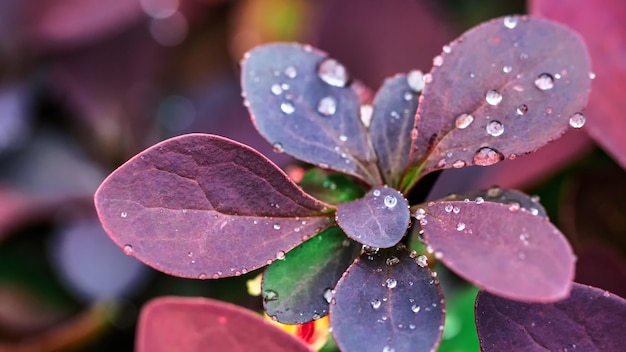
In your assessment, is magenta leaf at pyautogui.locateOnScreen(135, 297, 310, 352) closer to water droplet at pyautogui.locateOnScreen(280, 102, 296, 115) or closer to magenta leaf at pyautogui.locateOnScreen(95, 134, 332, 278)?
magenta leaf at pyautogui.locateOnScreen(95, 134, 332, 278)

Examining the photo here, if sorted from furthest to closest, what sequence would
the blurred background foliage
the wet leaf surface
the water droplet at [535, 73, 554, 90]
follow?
the blurred background foliage, the wet leaf surface, the water droplet at [535, 73, 554, 90]

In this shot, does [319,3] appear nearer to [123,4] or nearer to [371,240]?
[123,4]

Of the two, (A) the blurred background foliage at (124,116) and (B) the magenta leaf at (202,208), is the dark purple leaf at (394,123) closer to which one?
(B) the magenta leaf at (202,208)

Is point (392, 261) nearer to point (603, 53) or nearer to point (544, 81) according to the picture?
point (544, 81)

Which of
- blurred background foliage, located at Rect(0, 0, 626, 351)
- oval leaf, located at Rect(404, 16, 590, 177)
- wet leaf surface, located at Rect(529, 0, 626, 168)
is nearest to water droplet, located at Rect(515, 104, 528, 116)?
oval leaf, located at Rect(404, 16, 590, 177)

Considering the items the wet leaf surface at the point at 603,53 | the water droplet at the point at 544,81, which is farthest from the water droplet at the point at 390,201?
the wet leaf surface at the point at 603,53

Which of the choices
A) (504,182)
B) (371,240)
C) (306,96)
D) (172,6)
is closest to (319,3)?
(172,6)
